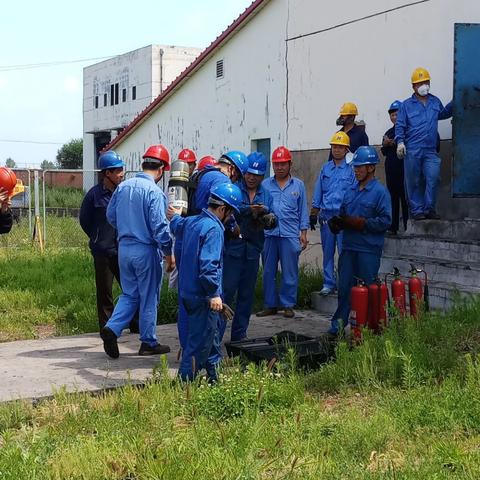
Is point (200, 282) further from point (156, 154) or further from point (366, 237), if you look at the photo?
point (366, 237)

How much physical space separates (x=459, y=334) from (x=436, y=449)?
7.78 feet

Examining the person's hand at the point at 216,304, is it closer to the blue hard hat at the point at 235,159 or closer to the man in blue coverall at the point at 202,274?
the man in blue coverall at the point at 202,274

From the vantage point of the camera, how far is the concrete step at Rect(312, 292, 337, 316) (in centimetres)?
972

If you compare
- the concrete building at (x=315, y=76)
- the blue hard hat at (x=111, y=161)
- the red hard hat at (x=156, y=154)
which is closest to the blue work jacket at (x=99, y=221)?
the blue hard hat at (x=111, y=161)

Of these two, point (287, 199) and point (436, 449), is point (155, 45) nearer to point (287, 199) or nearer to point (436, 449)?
point (287, 199)

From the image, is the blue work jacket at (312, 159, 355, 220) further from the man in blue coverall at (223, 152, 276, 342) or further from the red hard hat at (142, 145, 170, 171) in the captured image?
the red hard hat at (142, 145, 170, 171)

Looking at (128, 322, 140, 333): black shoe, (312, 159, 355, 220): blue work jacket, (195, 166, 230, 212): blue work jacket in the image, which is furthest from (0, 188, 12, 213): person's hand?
(312, 159, 355, 220): blue work jacket

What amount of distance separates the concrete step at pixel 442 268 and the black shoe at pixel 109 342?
3827 millimetres

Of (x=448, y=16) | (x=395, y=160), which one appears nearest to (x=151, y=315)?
(x=395, y=160)

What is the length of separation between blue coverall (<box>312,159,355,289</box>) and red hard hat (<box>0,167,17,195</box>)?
4.11 metres

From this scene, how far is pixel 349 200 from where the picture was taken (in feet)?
25.6

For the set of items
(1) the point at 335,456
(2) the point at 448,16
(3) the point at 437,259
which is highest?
(2) the point at 448,16

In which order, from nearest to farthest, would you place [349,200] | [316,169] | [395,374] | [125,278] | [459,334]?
[395,374], [459,334], [125,278], [349,200], [316,169]

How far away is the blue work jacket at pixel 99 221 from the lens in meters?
8.13
